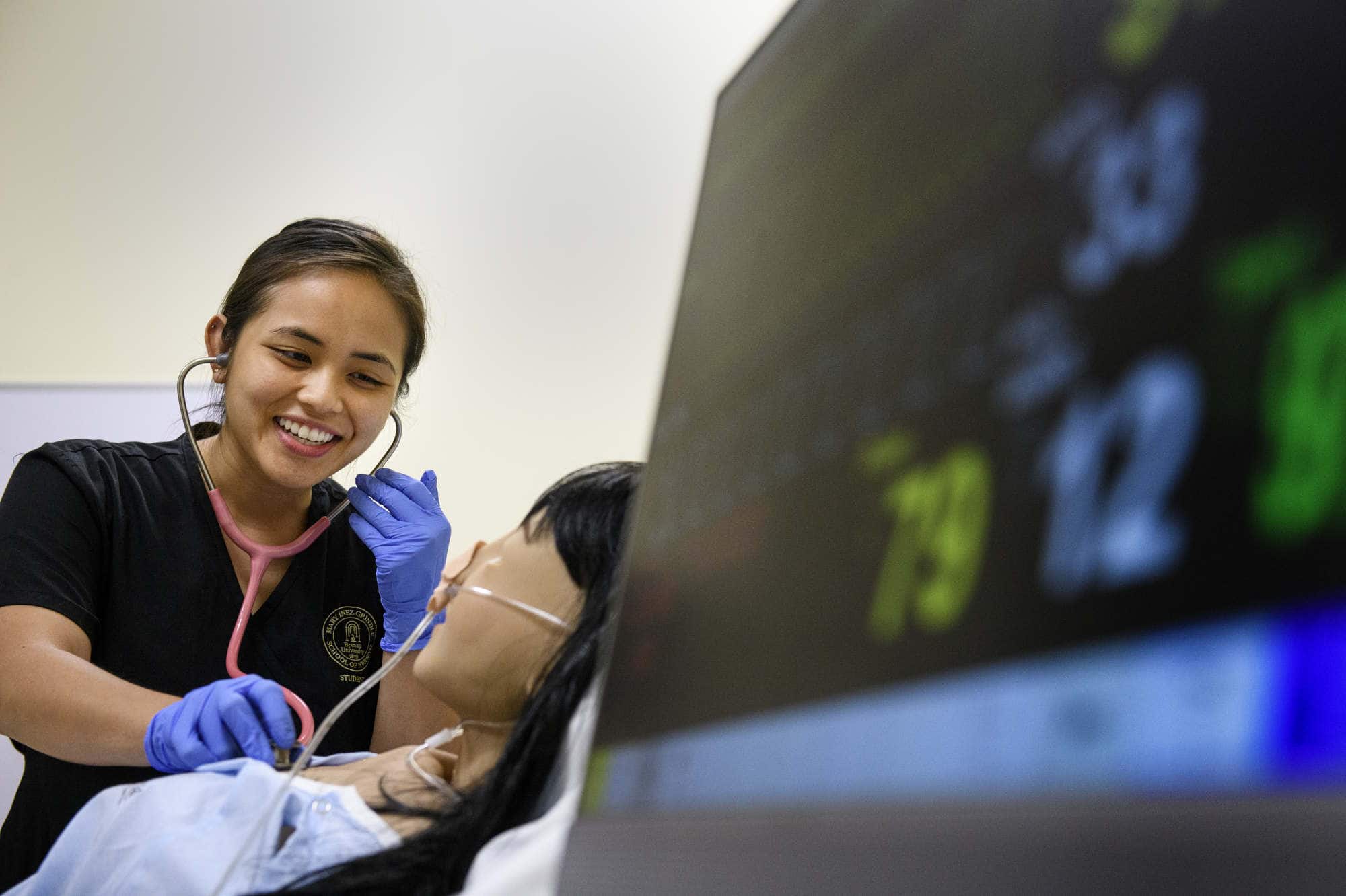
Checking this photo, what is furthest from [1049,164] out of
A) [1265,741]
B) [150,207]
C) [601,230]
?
[150,207]

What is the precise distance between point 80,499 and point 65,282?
1.37 m

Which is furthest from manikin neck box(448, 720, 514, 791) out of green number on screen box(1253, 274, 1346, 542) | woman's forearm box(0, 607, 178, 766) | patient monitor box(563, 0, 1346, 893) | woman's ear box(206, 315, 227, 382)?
woman's ear box(206, 315, 227, 382)

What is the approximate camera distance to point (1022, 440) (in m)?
0.31

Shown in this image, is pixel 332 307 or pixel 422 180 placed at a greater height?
pixel 422 180

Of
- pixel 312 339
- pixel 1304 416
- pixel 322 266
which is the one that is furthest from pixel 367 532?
pixel 1304 416

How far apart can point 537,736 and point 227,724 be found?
40 cm

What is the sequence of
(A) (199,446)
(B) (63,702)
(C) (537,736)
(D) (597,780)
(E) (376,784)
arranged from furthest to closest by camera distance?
(A) (199,446) → (B) (63,702) → (E) (376,784) → (C) (537,736) → (D) (597,780)

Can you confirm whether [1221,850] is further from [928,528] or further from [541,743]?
[541,743]

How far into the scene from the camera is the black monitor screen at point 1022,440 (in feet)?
0.76

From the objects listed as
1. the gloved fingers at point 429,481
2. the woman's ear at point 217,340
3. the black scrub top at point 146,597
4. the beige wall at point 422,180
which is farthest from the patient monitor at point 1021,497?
the beige wall at point 422,180

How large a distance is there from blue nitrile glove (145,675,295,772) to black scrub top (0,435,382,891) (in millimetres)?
308

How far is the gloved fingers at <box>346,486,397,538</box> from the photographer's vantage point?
5.32 feet

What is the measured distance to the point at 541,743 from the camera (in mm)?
897

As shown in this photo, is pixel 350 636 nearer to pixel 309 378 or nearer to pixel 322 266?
pixel 309 378
